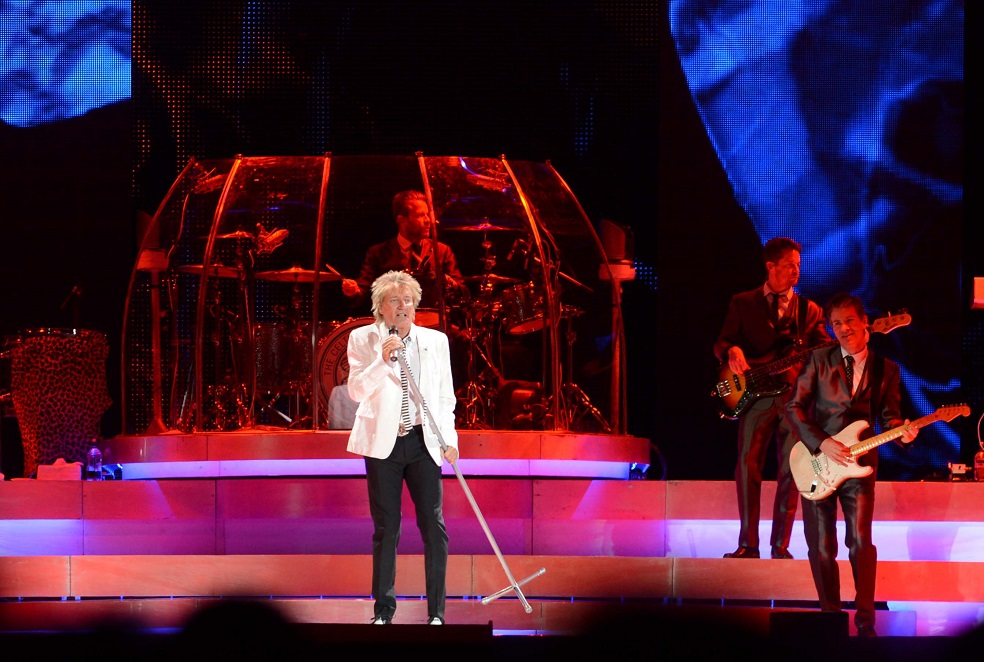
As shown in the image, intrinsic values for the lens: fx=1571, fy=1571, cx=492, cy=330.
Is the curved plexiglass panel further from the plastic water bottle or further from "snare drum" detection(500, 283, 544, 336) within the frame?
the plastic water bottle

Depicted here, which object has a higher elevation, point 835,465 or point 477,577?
point 835,465

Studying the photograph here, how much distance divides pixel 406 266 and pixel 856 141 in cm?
382

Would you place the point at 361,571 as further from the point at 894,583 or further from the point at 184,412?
the point at 894,583

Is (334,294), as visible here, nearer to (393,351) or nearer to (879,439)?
(393,351)

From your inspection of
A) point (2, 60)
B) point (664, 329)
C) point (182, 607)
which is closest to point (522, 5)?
point (664, 329)

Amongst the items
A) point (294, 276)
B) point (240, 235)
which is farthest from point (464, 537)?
point (240, 235)

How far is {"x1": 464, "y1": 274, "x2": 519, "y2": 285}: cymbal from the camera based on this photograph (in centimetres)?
877

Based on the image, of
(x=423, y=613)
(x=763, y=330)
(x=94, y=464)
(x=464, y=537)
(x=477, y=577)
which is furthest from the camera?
(x=94, y=464)

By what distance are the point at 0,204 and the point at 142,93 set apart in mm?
1231

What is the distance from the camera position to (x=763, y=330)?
7754mm

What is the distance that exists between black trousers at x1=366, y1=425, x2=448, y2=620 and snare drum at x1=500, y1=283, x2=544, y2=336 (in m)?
2.57

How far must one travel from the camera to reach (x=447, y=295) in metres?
8.73

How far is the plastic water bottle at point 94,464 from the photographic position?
9.11 m

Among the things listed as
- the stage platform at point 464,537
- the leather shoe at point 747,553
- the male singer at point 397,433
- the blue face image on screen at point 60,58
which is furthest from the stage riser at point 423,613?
the blue face image on screen at point 60,58
